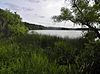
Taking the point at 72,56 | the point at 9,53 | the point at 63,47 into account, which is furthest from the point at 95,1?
the point at 9,53

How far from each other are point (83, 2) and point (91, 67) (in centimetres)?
941

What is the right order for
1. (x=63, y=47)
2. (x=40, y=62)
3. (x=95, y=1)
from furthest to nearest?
1. (x=95, y=1)
2. (x=63, y=47)
3. (x=40, y=62)

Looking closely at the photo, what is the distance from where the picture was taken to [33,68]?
718cm

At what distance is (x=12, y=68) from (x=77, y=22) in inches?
411

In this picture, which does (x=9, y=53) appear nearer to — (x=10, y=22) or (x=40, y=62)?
(x=40, y=62)

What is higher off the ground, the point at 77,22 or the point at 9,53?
the point at 77,22

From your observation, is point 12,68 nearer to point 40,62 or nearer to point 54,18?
point 40,62

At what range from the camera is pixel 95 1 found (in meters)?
14.9

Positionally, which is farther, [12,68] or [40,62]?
[40,62]

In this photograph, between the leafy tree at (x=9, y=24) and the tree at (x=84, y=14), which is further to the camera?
the leafy tree at (x=9, y=24)

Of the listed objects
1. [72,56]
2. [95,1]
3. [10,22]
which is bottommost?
[72,56]

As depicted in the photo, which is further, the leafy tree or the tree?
the leafy tree

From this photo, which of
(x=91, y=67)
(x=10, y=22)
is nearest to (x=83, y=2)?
(x=10, y=22)

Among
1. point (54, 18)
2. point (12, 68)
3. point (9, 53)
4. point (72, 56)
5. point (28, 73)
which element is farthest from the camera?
point (54, 18)
